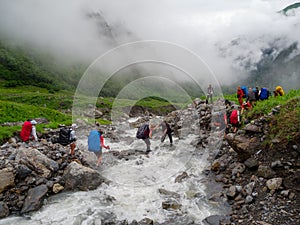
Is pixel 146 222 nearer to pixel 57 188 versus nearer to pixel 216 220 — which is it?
pixel 216 220

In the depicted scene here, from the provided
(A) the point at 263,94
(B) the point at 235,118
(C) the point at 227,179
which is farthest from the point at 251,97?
(C) the point at 227,179

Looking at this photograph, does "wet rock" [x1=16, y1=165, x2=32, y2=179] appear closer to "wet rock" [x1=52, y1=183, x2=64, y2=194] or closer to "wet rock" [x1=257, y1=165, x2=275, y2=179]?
"wet rock" [x1=52, y1=183, x2=64, y2=194]

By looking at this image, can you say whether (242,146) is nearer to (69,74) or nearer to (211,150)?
(211,150)

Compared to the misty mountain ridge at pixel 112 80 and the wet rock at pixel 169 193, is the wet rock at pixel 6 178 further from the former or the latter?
the misty mountain ridge at pixel 112 80

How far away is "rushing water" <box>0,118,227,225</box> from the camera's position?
28.9ft

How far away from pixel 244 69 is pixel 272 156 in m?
201

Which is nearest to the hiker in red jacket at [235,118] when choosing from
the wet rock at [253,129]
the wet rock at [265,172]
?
the wet rock at [253,129]

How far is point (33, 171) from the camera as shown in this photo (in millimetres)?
10906

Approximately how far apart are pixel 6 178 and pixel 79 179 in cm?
323

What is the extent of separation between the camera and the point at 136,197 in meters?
10.5

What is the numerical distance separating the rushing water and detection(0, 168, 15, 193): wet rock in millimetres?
1674

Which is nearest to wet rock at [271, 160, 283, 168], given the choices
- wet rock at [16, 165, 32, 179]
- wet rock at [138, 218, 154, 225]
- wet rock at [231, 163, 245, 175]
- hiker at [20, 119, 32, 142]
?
wet rock at [231, 163, 245, 175]

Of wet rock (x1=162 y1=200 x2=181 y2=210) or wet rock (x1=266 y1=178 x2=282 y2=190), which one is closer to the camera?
wet rock (x1=266 y1=178 x2=282 y2=190)

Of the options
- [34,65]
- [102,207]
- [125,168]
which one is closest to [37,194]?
[102,207]
